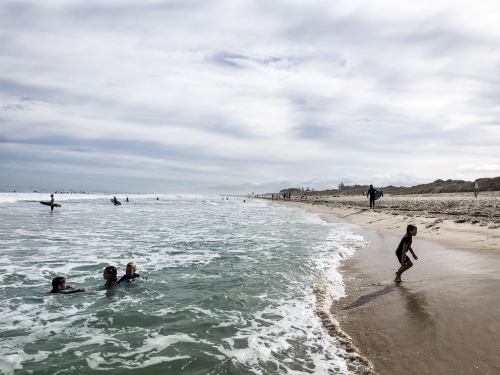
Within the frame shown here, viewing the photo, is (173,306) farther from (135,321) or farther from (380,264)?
(380,264)

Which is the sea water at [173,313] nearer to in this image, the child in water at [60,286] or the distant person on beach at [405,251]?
the child in water at [60,286]

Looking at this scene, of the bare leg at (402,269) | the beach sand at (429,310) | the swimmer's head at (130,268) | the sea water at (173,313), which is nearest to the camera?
the beach sand at (429,310)

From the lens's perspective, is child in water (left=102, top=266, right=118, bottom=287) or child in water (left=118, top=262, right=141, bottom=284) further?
child in water (left=118, top=262, right=141, bottom=284)

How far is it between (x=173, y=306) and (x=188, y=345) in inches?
78.0

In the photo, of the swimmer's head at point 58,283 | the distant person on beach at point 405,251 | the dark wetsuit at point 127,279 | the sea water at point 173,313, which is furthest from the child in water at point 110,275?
the distant person on beach at point 405,251

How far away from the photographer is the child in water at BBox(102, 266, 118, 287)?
8859 mm

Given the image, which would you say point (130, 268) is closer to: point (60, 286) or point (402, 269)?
point (60, 286)

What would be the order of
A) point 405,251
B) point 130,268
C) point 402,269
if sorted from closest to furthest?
point 402,269, point 405,251, point 130,268

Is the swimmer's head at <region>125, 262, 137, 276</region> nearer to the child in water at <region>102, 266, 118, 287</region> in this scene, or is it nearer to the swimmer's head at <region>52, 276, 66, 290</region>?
the child in water at <region>102, 266, 118, 287</region>

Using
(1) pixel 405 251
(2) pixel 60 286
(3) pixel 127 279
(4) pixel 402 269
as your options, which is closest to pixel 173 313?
(3) pixel 127 279

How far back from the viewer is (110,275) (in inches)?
351

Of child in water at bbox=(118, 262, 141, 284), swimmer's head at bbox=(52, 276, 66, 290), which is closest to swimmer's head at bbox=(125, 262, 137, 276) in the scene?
child in water at bbox=(118, 262, 141, 284)

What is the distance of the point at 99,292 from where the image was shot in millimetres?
8625

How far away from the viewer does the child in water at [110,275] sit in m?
8.86
